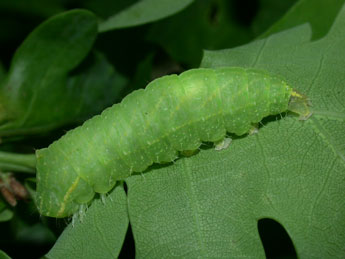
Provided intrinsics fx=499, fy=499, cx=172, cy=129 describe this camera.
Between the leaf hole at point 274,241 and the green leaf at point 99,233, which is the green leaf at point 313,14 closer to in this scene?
the leaf hole at point 274,241

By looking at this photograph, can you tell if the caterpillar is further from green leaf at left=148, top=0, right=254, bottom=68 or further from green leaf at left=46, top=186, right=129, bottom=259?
green leaf at left=148, top=0, right=254, bottom=68

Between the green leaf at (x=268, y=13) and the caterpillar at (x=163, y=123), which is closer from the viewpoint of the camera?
the caterpillar at (x=163, y=123)

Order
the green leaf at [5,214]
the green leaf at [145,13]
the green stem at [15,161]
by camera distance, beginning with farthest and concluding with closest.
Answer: the green leaf at [145,13] → the green leaf at [5,214] → the green stem at [15,161]

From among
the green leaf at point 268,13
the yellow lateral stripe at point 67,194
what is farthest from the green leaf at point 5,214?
the green leaf at point 268,13

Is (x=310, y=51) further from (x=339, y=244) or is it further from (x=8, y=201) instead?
(x=8, y=201)

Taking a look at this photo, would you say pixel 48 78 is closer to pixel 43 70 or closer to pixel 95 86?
pixel 43 70

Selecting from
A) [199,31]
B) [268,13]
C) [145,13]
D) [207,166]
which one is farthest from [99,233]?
[268,13]
